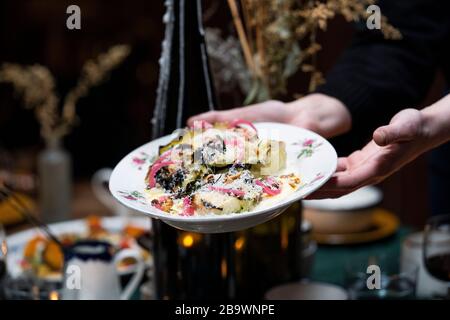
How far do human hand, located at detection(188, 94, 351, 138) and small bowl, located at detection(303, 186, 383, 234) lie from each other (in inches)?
18.8

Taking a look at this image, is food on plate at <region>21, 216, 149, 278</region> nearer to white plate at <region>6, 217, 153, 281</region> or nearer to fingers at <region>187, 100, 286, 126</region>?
white plate at <region>6, 217, 153, 281</region>

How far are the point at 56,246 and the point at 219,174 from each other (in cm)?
69

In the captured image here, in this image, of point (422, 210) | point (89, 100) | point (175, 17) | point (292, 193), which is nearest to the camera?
point (292, 193)

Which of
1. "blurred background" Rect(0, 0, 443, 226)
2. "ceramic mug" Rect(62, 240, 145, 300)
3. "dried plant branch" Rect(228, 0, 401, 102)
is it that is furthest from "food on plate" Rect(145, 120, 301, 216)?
"blurred background" Rect(0, 0, 443, 226)

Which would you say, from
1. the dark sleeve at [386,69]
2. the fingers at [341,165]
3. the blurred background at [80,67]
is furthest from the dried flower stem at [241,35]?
the blurred background at [80,67]

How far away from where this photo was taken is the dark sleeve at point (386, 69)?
962mm

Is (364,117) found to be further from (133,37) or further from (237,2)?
(133,37)

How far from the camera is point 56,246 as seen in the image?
1312mm

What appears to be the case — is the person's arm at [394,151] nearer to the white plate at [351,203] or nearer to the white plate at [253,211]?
the white plate at [253,211]

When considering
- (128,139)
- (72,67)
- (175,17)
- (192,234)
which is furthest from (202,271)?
(72,67)

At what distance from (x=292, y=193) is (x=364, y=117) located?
12.6 inches

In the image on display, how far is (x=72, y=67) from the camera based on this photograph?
3.48 m

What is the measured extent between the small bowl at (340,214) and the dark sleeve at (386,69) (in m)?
0.39

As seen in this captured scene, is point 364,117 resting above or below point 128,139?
above
